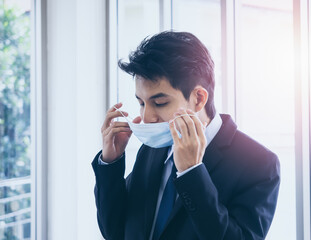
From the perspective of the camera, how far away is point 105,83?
2.05 m

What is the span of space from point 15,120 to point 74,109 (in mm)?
428

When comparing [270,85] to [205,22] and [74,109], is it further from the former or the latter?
[74,109]

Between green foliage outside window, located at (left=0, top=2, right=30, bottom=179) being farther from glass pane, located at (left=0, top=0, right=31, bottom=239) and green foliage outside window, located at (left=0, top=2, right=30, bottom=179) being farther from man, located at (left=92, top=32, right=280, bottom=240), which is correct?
man, located at (left=92, top=32, right=280, bottom=240)

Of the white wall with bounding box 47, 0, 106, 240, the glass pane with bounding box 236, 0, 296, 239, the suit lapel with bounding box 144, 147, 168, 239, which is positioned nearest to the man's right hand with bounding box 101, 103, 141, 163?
the suit lapel with bounding box 144, 147, 168, 239

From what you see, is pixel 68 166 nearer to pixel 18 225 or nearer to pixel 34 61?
pixel 18 225

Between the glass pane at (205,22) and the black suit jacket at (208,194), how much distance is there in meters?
0.45

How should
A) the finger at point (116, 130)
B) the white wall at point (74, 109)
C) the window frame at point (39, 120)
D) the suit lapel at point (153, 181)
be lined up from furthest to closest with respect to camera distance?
the window frame at point (39, 120)
the white wall at point (74, 109)
the finger at point (116, 130)
the suit lapel at point (153, 181)

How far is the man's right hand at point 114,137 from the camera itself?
3.76ft

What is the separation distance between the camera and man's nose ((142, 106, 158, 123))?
1.00 metres

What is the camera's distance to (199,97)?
98 cm

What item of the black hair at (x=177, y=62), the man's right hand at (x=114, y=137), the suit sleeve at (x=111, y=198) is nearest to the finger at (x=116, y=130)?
the man's right hand at (x=114, y=137)

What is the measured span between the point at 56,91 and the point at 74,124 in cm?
27

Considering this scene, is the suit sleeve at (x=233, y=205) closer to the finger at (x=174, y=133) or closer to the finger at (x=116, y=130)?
the finger at (x=174, y=133)

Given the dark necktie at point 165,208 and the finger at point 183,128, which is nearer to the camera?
the finger at point 183,128
